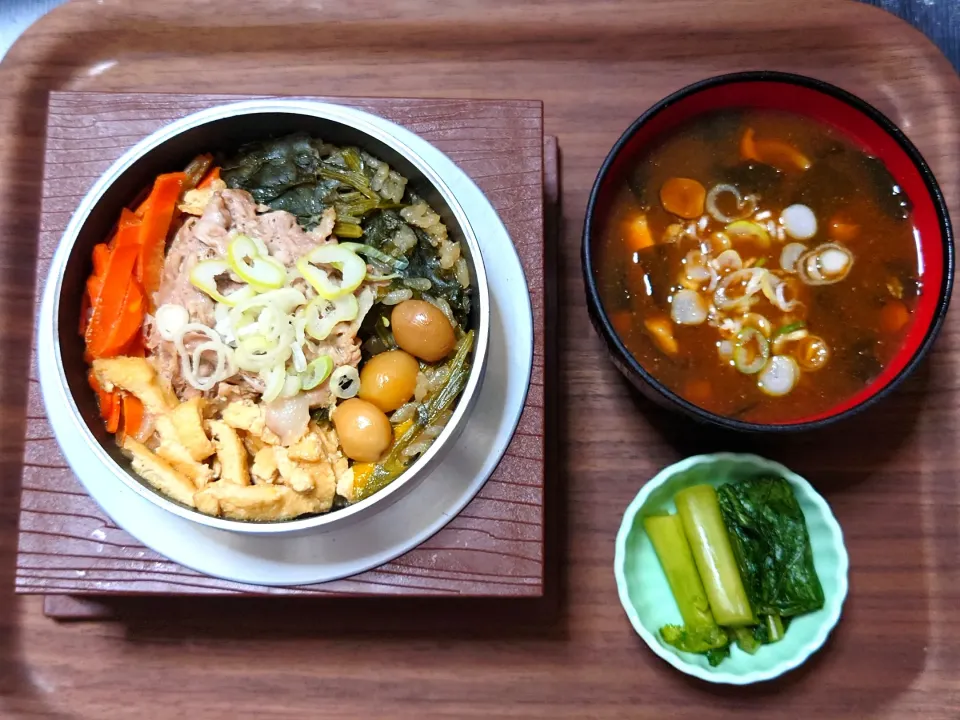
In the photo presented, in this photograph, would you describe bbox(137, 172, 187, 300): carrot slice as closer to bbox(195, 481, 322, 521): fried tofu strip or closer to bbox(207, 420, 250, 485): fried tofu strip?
bbox(207, 420, 250, 485): fried tofu strip

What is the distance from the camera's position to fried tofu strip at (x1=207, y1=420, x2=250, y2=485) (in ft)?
4.46

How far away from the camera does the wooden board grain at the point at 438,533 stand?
1442 mm

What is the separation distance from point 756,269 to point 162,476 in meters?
1.18

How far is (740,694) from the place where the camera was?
1.65 m

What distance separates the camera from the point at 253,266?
1.39 m

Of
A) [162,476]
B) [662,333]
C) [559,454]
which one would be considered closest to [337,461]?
[162,476]

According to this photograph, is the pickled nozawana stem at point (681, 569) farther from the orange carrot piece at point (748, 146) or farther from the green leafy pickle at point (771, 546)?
the orange carrot piece at point (748, 146)

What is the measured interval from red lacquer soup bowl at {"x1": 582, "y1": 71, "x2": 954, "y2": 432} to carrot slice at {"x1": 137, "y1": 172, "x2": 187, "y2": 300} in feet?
2.53

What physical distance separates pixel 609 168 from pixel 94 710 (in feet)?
4.92

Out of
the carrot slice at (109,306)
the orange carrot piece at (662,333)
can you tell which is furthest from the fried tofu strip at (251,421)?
the orange carrot piece at (662,333)

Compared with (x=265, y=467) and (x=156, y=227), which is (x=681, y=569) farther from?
(x=156, y=227)

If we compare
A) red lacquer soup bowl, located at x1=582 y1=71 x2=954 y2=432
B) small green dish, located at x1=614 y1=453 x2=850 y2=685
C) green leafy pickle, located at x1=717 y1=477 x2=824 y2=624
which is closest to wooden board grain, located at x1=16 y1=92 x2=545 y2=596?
red lacquer soup bowl, located at x1=582 y1=71 x2=954 y2=432

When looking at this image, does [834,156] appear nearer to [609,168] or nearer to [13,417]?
[609,168]

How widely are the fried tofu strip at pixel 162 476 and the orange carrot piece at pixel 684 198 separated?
106cm
